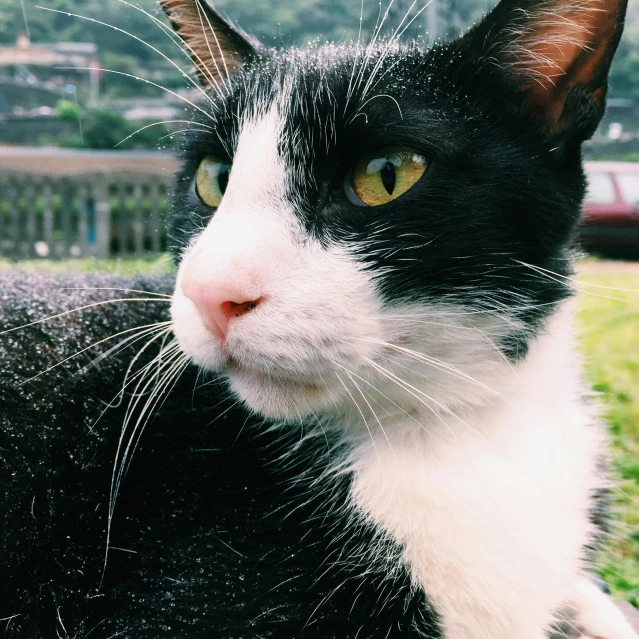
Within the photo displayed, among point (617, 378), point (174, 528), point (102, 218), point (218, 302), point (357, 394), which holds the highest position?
point (218, 302)

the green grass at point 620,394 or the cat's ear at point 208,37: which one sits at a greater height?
the cat's ear at point 208,37

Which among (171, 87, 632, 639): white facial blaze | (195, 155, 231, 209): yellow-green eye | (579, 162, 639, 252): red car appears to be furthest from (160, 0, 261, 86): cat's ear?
(579, 162, 639, 252): red car

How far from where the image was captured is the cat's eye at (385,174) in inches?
28.3

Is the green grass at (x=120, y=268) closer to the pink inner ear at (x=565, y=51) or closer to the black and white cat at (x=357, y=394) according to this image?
the black and white cat at (x=357, y=394)

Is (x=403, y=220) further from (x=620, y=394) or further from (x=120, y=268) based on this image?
(x=620, y=394)

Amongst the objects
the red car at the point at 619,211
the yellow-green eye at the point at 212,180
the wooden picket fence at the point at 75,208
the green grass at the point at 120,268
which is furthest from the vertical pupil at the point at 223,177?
the wooden picket fence at the point at 75,208

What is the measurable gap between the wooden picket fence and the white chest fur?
3123 millimetres

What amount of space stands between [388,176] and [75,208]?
12.4 ft

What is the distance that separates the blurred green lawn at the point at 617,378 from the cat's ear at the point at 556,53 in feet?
0.77

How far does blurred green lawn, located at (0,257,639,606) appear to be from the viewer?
3.70 feet

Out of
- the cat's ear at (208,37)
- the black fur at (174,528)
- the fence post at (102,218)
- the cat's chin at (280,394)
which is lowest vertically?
the fence post at (102,218)

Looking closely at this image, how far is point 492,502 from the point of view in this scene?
771 millimetres

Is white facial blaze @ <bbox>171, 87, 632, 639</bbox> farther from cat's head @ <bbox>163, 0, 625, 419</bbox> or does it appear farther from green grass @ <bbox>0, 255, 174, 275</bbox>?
green grass @ <bbox>0, 255, 174, 275</bbox>

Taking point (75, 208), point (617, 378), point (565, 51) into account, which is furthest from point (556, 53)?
point (75, 208)
